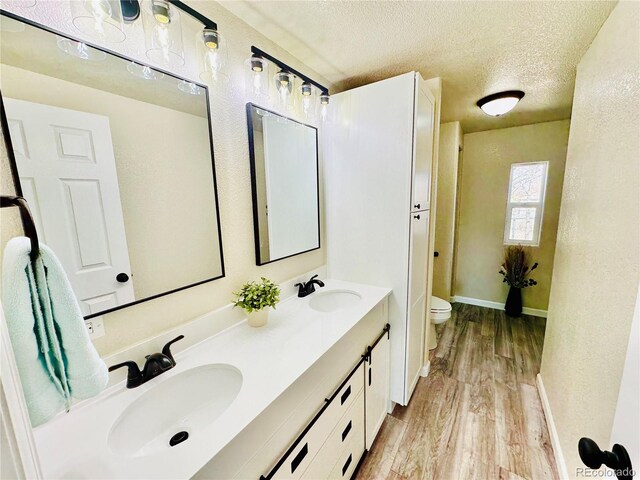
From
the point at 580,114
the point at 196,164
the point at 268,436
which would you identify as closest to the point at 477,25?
the point at 580,114

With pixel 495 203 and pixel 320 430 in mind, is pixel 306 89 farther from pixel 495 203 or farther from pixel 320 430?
pixel 495 203

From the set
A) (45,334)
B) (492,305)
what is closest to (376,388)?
(45,334)

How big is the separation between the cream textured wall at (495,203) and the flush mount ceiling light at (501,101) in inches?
47.6

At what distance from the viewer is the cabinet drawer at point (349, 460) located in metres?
1.19

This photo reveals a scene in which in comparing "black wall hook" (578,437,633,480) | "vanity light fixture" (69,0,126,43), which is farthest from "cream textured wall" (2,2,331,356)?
"black wall hook" (578,437,633,480)

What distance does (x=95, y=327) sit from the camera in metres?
0.84

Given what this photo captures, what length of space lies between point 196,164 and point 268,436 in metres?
1.04

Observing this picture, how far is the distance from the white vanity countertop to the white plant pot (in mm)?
28

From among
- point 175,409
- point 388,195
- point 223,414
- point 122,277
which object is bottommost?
point 175,409

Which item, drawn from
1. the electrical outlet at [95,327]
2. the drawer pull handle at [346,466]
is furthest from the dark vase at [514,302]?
the electrical outlet at [95,327]

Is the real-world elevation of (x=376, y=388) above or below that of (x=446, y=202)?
below

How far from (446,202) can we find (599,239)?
195cm

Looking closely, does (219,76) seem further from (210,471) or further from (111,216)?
(210,471)

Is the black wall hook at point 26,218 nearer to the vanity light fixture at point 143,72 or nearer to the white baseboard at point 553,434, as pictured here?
the vanity light fixture at point 143,72
